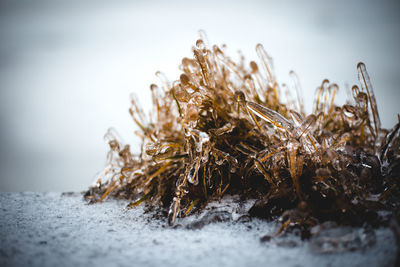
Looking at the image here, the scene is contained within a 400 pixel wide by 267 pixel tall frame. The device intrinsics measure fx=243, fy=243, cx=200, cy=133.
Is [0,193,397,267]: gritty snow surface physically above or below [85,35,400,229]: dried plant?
below

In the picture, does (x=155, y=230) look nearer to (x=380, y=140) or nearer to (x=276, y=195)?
(x=276, y=195)

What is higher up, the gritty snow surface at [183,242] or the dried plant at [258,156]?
the dried plant at [258,156]

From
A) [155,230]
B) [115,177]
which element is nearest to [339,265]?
[155,230]

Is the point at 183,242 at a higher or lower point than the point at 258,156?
lower
